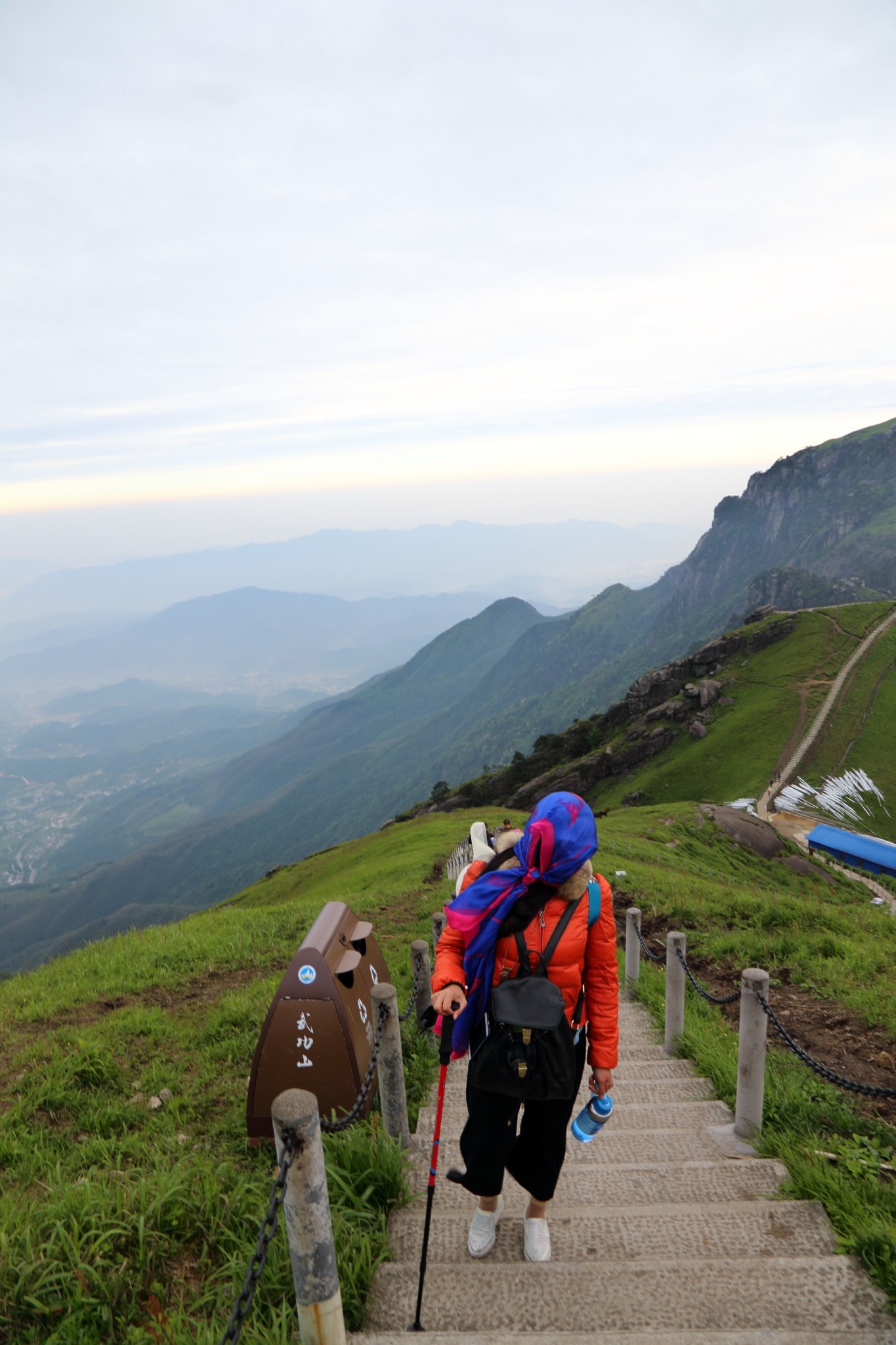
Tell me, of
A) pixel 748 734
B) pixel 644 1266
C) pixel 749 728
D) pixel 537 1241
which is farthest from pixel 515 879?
pixel 749 728

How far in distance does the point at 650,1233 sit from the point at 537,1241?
0.77m

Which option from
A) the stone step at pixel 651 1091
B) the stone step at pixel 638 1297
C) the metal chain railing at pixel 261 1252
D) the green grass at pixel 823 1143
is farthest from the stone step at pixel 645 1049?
the metal chain railing at pixel 261 1252

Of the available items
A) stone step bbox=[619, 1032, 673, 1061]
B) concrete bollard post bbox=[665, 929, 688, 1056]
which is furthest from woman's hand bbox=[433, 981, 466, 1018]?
stone step bbox=[619, 1032, 673, 1061]

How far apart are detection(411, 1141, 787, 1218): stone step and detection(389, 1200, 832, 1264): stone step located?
13cm

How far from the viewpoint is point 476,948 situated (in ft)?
12.5

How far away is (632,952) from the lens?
9.21 meters

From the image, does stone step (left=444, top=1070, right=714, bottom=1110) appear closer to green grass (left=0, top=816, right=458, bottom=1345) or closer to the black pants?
green grass (left=0, top=816, right=458, bottom=1345)

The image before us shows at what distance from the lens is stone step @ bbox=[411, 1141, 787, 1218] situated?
4.60 m

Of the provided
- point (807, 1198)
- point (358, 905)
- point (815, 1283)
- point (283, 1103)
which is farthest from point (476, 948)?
point (358, 905)

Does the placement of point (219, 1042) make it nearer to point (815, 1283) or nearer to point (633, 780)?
point (815, 1283)

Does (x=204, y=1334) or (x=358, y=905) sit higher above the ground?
(x=204, y=1334)

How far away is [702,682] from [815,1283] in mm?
89176

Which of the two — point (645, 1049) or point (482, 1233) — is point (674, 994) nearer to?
point (645, 1049)

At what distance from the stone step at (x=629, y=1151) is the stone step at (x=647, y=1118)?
88 mm
